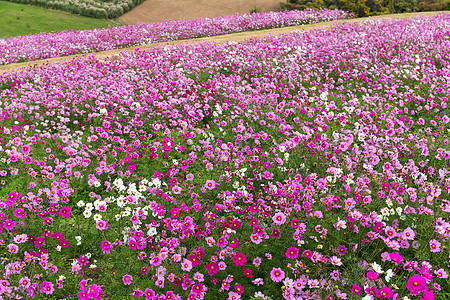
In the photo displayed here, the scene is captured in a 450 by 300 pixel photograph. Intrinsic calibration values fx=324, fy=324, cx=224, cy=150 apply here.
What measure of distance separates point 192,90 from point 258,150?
311cm

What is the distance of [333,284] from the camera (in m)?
3.17

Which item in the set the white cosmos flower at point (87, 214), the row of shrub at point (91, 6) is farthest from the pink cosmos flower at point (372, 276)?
the row of shrub at point (91, 6)

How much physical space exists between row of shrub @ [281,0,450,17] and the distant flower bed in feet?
5.84

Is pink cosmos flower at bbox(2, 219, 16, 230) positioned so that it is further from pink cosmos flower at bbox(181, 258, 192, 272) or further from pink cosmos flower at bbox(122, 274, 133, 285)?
pink cosmos flower at bbox(181, 258, 192, 272)

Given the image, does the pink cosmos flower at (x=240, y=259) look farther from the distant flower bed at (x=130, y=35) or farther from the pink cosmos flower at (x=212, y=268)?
the distant flower bed at (x=130, y=35)

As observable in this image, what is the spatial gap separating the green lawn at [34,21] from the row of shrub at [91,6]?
0.89 m

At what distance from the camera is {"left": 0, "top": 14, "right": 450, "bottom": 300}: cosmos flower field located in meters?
3.22

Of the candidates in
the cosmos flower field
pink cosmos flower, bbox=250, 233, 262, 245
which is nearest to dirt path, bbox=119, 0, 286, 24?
the cosmos flower field

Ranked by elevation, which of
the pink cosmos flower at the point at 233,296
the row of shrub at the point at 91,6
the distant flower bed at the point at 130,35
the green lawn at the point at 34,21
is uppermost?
the row of shrub at the point at 91,6

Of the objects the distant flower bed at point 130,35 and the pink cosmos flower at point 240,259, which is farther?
the distant flower bed at point 130,35

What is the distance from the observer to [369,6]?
23.9 meters

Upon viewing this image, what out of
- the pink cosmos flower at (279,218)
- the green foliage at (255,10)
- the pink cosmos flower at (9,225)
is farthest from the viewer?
the green foliage at (255,10)

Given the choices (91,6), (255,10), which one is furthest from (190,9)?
(91,6)

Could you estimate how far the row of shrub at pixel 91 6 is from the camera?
85.9ft
